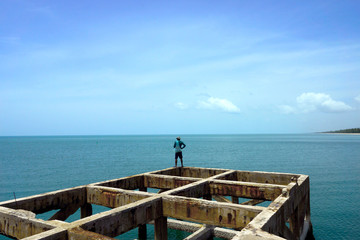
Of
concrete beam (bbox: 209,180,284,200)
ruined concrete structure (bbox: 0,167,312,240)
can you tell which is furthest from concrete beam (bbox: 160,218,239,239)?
concrete beam (bbox: 209,180,284,200)

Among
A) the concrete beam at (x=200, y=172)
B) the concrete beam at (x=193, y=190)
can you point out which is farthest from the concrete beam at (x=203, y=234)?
the concrete beam at (x=200, y=172)

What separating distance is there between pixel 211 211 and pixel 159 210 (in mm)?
1535

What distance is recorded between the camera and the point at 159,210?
7441 mm

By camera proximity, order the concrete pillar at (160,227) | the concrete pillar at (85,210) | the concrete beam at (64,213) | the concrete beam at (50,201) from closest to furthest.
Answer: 1. the concrete beam at (50,201)
2. the concrete pillar at (160,227)
3. the concrete beam at (64,213)
4. the concrete pillar at (85,210)

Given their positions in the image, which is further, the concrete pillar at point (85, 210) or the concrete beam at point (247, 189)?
the concrete pillar at point (85, 210)

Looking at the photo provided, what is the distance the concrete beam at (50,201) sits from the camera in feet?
25.2

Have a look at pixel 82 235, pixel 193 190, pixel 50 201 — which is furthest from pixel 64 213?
pixel 82 235

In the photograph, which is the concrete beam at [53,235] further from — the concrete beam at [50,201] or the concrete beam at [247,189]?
the concrete beam at [247,189]

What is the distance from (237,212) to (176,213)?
5.60ft

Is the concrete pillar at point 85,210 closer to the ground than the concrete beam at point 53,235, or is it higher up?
closer to the ground

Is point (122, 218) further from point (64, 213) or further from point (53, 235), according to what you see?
point (64, 213)

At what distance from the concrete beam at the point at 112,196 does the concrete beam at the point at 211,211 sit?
0.90m

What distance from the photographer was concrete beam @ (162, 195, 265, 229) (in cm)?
630

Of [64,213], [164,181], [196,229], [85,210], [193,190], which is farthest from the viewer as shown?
[196,229]
